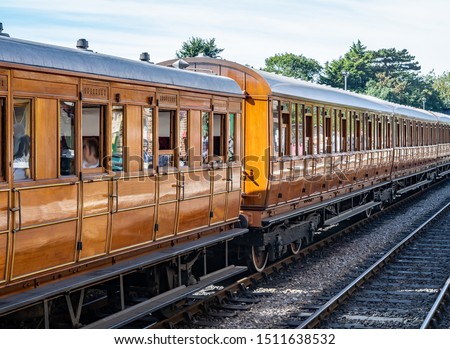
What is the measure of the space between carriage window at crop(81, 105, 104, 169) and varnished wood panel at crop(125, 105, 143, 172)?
518 millimetres

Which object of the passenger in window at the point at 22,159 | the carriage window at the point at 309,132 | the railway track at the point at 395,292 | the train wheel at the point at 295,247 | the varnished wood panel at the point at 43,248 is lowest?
the railway track at the point at 395,292

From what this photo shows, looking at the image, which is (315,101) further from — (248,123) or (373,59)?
(373,59)

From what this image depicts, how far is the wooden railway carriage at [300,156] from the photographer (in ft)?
41.4

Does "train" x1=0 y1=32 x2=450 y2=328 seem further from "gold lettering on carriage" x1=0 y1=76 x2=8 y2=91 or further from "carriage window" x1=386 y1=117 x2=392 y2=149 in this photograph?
"carriage window" x1=386 y1=117 x2=392 y2=149

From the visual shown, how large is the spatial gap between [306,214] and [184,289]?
6.23 meters

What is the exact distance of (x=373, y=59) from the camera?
11400cm

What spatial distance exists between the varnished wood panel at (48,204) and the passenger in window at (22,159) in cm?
16

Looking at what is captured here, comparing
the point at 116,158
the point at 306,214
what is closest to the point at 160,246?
the point at 116,158

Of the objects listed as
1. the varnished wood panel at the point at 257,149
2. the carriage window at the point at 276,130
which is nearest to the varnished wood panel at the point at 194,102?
the varnished wood panel at the point at 257,149

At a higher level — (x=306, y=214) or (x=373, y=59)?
(x=373, y=59)

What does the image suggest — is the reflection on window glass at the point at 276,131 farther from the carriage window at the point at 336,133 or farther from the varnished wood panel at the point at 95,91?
the varnished wood panel at the point at 95,91

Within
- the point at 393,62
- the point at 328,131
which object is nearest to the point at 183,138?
the point at 328,131

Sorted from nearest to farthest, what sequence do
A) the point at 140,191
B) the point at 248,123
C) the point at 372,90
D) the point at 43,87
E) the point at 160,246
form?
the point at 43,87
the point at 140,191
the point at 160,246
the point at 248,123
the point at 372,90

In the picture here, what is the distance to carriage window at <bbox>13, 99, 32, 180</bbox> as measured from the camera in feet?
22.0
